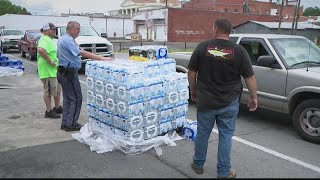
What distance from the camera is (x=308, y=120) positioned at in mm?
6008

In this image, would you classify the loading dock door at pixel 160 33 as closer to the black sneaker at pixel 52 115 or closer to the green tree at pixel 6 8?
the green tree at pixel 6 8

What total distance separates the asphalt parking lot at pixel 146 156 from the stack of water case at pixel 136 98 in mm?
383

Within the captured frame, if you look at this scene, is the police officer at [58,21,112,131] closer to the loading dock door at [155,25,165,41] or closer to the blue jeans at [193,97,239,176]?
the blue jeans at [193,97,239,176]

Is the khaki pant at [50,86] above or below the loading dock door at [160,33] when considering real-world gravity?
above

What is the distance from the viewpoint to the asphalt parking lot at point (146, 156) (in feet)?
15.0

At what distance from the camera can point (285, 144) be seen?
584cm

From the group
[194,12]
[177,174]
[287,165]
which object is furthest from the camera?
[194,12]

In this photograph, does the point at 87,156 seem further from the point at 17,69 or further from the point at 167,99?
the point at 17,69

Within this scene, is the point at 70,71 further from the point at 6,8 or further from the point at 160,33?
the point at 6,8

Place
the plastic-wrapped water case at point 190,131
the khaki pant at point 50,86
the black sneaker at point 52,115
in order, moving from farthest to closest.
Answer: the black sneaker at point 52,115 → the khaki pant at point 50,86 → the plastic-wrapped water case at point 190,131

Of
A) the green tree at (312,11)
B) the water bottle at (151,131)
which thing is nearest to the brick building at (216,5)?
the green tree at (312,11)

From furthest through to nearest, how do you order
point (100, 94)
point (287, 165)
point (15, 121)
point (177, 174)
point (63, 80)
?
point (15, 121)
point (63, 80)
point (100, 94)
point (287, 165)
point (177, 174)

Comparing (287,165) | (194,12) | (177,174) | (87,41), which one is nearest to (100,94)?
(177,174)

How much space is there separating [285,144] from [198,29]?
162 ft
